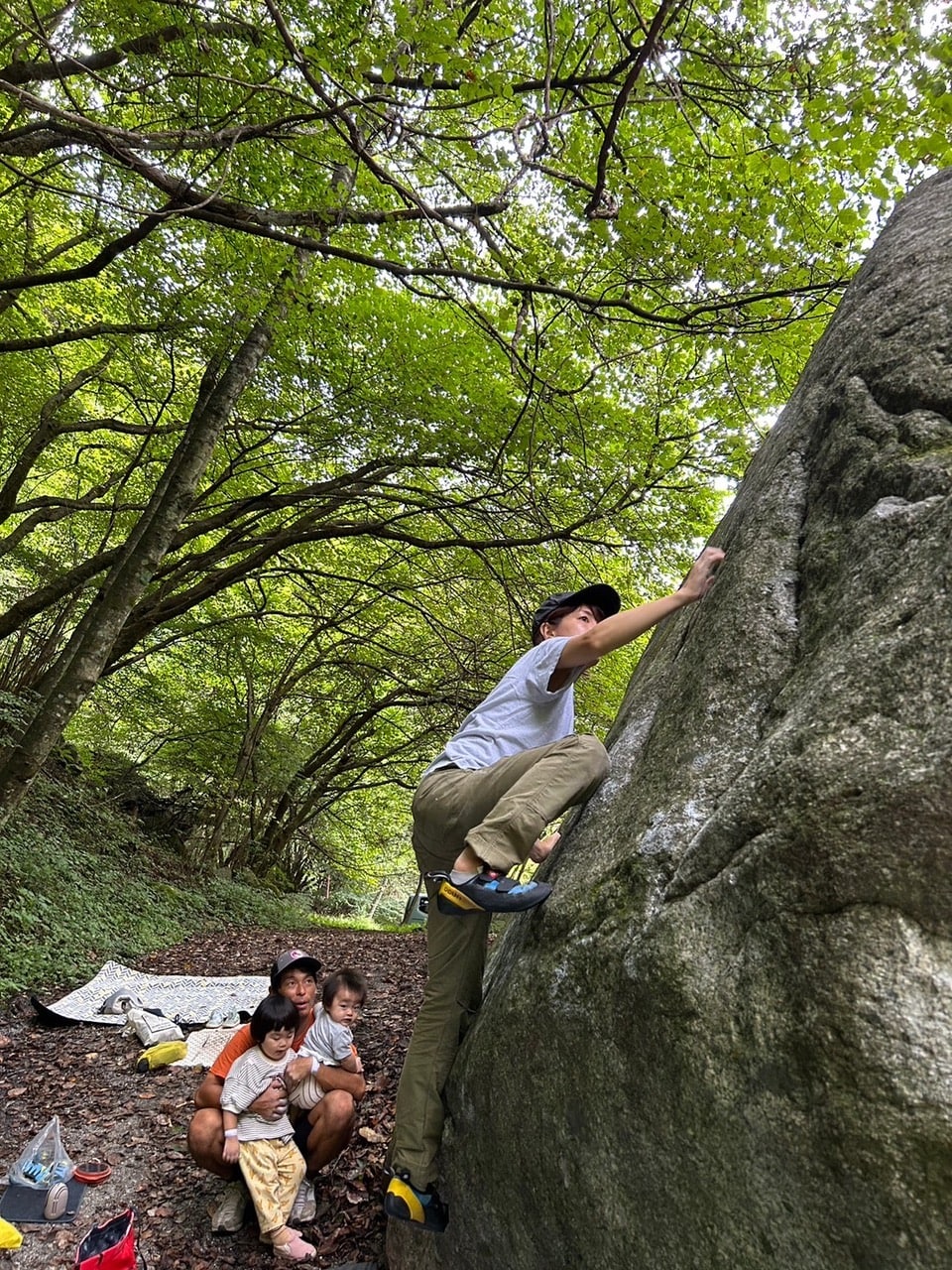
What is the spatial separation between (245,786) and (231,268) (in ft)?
38.3

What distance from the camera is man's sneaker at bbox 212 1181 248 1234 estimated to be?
3.79m

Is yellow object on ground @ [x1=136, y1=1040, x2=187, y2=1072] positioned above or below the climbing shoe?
below

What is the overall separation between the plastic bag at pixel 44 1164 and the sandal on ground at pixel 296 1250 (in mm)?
1365

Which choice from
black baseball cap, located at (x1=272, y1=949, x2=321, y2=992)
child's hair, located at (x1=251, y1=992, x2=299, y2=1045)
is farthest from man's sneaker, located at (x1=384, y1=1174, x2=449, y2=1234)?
black baseball cap, located at (x1=272, y1=949, x2=321, y2=992)

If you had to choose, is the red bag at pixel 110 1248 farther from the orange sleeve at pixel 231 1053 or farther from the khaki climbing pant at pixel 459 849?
the khaki climbing pant at pixel 459 849

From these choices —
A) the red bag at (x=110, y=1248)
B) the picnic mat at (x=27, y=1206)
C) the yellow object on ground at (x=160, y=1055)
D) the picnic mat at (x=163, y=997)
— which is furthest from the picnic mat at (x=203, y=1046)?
the red bag at (x=110, y=1248)

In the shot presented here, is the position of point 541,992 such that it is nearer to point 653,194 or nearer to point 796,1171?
point 796,1171

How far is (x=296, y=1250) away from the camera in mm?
3545

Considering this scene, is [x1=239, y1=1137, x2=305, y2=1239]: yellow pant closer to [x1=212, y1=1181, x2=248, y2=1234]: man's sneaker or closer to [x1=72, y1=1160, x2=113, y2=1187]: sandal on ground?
[x1=212, y1=1181, x2=248, y2=1234]: man's sneaker

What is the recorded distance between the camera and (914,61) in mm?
4219

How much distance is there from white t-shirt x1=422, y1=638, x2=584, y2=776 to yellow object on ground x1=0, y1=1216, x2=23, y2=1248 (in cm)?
296

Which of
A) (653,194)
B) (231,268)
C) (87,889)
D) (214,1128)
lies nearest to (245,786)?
(87,889)

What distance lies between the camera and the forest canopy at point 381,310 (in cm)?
445

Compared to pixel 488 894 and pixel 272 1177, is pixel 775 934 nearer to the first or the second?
pixel 488 894
